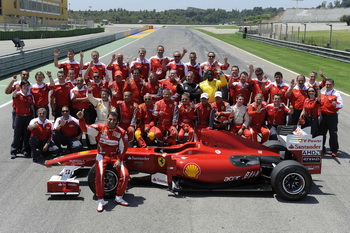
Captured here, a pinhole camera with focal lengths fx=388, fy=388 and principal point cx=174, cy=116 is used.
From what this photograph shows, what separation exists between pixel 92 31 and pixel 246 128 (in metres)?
69.3

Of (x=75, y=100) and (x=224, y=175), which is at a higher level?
(x=75, y=100)

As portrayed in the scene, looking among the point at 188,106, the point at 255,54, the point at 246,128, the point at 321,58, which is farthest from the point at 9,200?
the point at 255,54

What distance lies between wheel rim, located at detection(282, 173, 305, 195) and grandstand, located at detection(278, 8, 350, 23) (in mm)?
129342

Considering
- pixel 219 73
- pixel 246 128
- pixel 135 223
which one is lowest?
pixel 135 223

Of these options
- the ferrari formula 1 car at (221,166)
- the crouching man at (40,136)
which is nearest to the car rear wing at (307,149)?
the ferrari formula 1 car at (221,166)

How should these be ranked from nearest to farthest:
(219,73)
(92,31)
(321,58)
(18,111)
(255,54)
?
(18,111), (219,73), (321,58), (255,54), (92,31)

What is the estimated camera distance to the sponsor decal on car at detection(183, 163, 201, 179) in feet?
23.8

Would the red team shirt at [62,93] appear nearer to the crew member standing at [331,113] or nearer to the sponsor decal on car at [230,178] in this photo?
the sponsor decal on car at [230,178]

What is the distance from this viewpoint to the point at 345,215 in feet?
21.1

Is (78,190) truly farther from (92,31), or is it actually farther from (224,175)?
(92,31)

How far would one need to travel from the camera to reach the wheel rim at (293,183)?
277 inches

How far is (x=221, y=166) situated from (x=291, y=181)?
1.29 meters

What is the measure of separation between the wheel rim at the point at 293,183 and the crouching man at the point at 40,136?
5269 millimetres

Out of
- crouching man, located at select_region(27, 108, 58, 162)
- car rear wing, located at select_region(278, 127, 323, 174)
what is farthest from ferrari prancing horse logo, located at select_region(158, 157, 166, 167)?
crouching man, located at select_region(27, 108, 58, 162)
